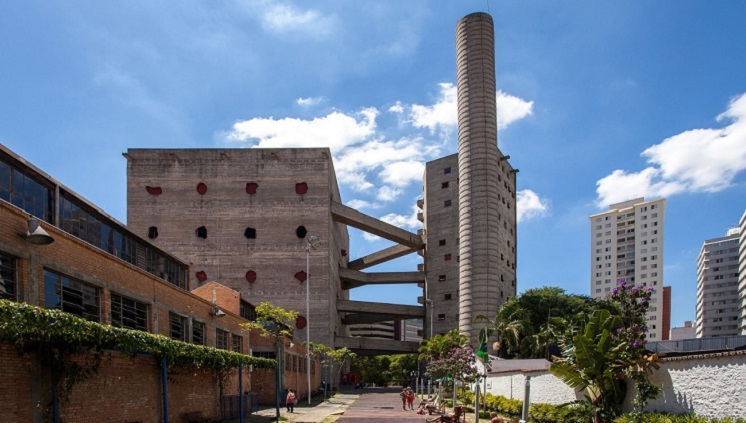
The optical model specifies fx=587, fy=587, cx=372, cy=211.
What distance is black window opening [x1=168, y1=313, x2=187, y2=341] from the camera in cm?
2186

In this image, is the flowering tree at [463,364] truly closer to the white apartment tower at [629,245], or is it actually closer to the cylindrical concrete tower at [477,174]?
the cylindrical concrete tower at [477,174]

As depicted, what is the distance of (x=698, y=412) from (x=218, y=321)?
20.6m

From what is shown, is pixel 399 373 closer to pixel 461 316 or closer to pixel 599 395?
pixel 461 316

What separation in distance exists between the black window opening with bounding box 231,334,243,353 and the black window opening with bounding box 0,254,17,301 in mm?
18398

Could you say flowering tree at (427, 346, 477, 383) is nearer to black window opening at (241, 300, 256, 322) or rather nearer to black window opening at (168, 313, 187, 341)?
black window opening at (168, 313, 187, 341)

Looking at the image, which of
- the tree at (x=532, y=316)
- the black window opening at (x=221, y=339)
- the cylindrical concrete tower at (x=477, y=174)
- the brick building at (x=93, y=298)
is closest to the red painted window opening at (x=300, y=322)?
the cylindrical concrete tower at (x=477, y=174)

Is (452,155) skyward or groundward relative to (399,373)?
skyward

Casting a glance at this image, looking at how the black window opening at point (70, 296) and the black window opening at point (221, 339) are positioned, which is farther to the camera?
the black window opening at point (221, 339)

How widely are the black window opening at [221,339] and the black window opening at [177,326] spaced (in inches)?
190

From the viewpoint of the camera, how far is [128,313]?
61.3ft

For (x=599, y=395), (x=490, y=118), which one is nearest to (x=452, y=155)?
(x=490, y=118)

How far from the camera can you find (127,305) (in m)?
18.6

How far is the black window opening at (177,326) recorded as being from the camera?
2186 centimetres

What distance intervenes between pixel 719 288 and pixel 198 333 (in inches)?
5450
